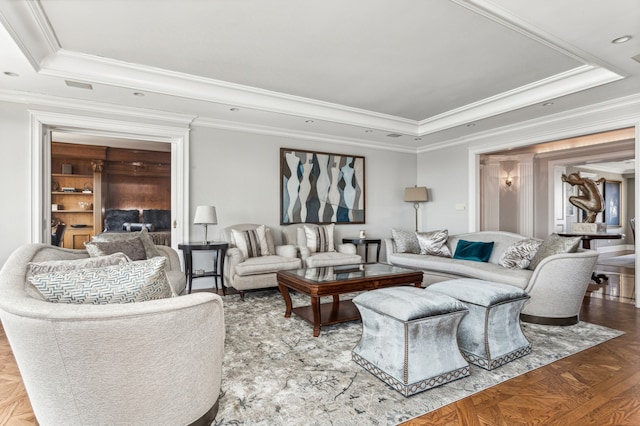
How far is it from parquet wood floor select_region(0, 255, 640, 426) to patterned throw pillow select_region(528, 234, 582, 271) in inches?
39.1

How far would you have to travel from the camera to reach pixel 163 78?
3.73 meters

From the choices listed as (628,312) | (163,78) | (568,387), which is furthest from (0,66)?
(628,312)

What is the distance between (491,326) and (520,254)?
178 centimetres

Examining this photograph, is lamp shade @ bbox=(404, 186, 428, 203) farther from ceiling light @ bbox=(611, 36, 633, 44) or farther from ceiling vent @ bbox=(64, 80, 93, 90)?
ceiling vent @ bbox=(64, 80, 93, 90)

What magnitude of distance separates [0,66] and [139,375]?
3388mm

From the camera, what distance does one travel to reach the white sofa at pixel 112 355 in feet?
3.97

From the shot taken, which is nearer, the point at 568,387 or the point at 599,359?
the point at 568,387

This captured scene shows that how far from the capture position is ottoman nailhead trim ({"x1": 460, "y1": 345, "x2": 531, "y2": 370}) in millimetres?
2342

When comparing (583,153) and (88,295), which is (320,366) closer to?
(88,295)

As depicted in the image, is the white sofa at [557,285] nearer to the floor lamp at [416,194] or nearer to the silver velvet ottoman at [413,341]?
the silver velvet ottoman at [413,341]

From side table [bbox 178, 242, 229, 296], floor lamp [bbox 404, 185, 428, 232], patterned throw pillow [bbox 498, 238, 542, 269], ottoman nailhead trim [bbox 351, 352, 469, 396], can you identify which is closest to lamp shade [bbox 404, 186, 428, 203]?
floor lamp [bbox 404, 185, 428, 232]

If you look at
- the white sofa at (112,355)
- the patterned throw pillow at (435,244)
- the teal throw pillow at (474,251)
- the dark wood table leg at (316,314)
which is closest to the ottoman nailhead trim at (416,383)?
the dark wood table leg at (316,314)

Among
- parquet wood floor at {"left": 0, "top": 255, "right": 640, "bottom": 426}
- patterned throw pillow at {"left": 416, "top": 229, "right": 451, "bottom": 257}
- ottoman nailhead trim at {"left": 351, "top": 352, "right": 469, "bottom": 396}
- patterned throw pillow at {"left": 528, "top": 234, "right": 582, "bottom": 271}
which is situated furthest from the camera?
patterned throw pillow at {"left": 416, "top": 229, "right": 451, "bottom": 257}

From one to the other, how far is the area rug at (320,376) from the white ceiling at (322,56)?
241cm
